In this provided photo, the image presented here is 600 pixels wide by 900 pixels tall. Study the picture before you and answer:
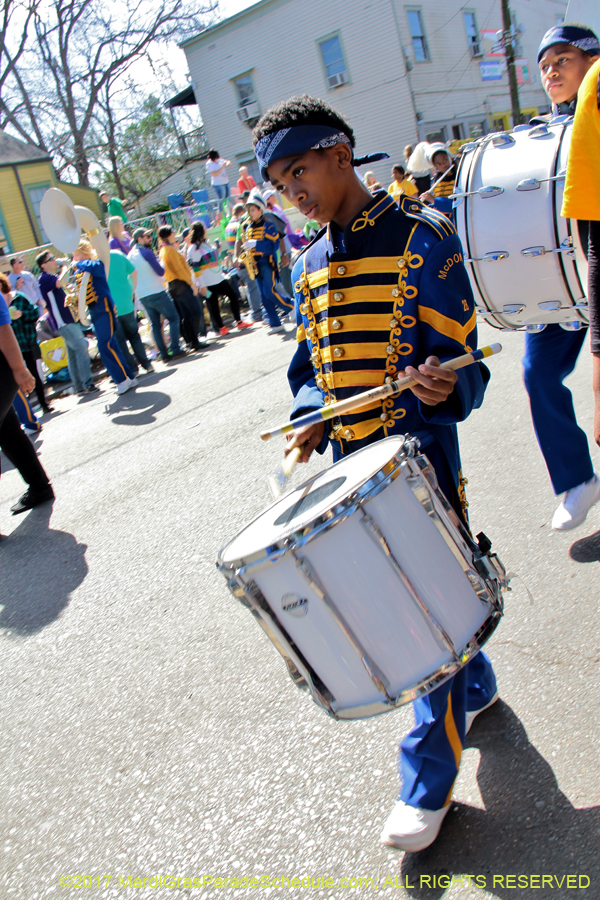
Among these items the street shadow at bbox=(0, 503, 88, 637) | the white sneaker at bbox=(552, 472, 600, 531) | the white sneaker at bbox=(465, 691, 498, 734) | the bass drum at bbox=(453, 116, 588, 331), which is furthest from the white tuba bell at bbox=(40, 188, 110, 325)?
the white sneaker at bbox=(465, 691, 498, 734)

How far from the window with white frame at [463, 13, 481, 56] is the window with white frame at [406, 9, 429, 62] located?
129 inches

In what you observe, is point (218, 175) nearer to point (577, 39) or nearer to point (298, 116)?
point (577, 39)

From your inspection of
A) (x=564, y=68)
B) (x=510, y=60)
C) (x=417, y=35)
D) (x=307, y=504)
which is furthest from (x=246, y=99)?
(x=307, y=504)

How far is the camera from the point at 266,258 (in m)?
10.1

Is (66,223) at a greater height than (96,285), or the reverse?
(66,223)

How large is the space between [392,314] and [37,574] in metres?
3.45

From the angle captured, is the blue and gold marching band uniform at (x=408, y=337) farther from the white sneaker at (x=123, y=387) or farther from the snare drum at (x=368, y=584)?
the white sneaker at (x=123, y=387)

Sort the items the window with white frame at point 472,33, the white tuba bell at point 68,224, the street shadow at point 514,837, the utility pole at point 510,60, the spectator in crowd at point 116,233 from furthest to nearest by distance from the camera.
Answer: the window with white frame at point 472,33 → the utility pole at point 510,60 → the spectator in crowd at point 116,233 → the white tuba bell at point 68,224 → the street shadow at point 514,837

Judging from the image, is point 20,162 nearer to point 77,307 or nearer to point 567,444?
point 77,307

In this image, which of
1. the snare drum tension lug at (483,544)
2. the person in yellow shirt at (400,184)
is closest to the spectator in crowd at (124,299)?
the person in yellow shirt at (400,184)

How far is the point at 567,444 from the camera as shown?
329 centimetres

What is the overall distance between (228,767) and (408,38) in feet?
85.7

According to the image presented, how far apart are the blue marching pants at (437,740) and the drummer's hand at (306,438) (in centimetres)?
34

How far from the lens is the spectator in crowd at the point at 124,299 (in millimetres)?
9406
